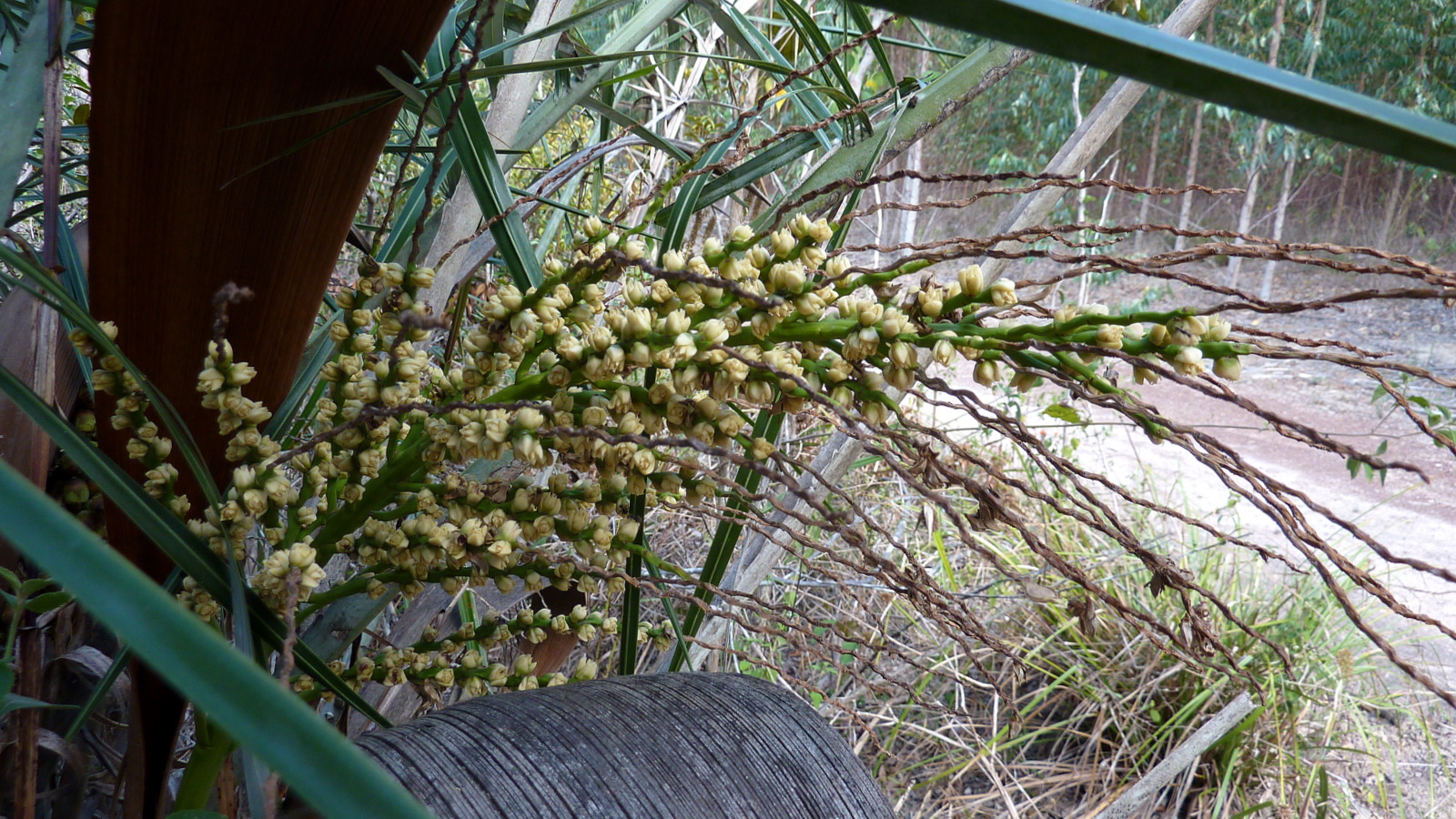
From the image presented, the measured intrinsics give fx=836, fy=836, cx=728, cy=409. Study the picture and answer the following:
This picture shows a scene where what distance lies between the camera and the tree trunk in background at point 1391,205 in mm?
6050

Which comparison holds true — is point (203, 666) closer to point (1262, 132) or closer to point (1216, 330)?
point (1216, 330)

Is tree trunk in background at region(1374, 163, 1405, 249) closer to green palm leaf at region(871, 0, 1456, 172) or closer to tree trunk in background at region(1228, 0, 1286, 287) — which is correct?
tree trunk in background at region(1228, 0, 1286, 287)

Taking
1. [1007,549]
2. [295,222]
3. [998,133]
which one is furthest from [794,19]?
[998,133]

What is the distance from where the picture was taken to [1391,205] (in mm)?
6051

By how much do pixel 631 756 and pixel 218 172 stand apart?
0.23m

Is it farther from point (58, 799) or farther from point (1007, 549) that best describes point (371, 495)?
point (1007, 549)

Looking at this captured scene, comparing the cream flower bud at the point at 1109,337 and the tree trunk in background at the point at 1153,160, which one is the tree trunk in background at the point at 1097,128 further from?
the tree trunk in background at the point at 1153,160

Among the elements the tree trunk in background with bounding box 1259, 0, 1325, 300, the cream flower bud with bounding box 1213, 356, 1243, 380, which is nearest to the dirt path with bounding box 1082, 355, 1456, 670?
the cream flower bud with bounding box 1213, 356, 1243, 380

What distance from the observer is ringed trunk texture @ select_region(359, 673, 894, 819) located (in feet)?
0.80

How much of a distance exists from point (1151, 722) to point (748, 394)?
1191 millimetres

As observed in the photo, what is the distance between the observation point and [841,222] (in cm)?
38

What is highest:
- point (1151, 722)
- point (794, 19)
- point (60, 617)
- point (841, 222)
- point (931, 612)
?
point (794, 19)

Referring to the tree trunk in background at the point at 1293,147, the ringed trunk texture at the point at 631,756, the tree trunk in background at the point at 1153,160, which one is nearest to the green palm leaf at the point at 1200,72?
the ringed trunk texture at the point at 631,756

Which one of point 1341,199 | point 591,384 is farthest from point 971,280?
point 1341,199
